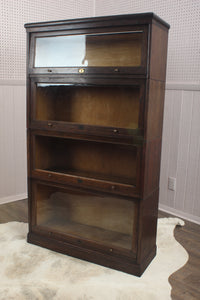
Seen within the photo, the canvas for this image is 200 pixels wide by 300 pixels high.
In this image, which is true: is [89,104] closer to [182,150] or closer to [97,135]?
[97,135]

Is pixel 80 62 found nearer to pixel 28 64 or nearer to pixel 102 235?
pixel 28 64

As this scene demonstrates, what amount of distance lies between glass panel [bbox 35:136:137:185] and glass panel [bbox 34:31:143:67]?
533 millimetres

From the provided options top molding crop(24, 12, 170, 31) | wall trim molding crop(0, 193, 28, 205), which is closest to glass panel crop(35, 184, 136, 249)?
wall trim molding crop(0, 193, 28, 205)

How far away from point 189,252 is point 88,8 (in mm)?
2699

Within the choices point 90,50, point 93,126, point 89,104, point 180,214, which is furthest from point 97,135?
point 180,214

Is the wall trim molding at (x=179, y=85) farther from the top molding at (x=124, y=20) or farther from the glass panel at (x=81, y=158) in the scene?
the glass panel at (x=81, y=158)

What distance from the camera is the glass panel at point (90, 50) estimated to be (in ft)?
6.06

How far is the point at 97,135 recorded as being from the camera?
2016mm

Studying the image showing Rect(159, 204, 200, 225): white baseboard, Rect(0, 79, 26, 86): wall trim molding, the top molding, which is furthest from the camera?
Rect(0, 79, 26, 86): wall trim molding

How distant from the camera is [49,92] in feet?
7.19

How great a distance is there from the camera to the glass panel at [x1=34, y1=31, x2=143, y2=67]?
72.8 inches

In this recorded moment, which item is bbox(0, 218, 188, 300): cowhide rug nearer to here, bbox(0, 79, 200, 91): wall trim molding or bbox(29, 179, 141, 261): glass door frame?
bbox(29, 179, 141, 261): glass door frame

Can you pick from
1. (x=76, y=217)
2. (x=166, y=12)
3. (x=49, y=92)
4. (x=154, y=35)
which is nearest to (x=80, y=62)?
(x=49, y=92)

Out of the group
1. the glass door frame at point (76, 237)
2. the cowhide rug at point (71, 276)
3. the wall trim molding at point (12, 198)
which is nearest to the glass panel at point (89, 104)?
the glass door frame at point (76, 237)
